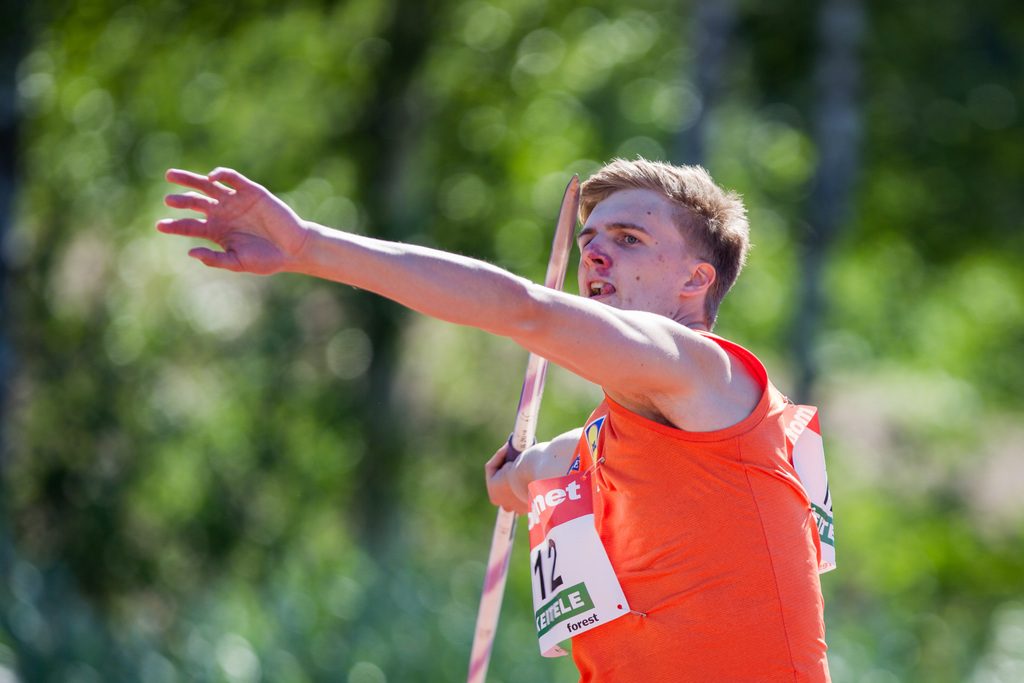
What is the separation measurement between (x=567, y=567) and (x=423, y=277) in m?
0.79

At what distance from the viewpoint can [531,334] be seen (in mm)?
2141

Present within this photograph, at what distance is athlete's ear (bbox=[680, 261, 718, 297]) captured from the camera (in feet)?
8.71

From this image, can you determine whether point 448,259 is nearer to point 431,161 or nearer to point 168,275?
point 168,275

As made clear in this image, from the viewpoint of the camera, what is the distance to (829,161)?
9688 millimetres

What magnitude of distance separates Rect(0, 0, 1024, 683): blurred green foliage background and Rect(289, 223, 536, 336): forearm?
611cm

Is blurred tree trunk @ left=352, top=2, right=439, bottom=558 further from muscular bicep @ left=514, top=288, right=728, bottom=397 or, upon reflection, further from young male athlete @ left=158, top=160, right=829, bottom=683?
muscular bicep @ left=514, top=288, right=728, bottom=397

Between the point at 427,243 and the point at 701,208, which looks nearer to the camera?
the point at 701,208

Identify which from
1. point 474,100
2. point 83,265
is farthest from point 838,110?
point 83,265

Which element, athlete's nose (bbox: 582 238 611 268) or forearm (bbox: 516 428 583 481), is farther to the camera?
forearm (bbox: 516 428 583 481)

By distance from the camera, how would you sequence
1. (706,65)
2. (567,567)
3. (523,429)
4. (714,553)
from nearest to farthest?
(714,553) → (567,567) → (523,429) → (706,65)

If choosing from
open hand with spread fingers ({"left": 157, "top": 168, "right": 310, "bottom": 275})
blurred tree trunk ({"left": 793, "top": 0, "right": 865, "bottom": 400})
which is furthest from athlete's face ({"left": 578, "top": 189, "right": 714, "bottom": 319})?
blurred tree trunk ({"left": 793, "top": 0, "right": 865, "bottom": 400})

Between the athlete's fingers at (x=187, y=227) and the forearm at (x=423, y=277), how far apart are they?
155 millimetres

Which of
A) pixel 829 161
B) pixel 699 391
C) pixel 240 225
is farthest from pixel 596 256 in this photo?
pixel 829 161

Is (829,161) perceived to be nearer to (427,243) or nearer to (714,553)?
(427,243)
